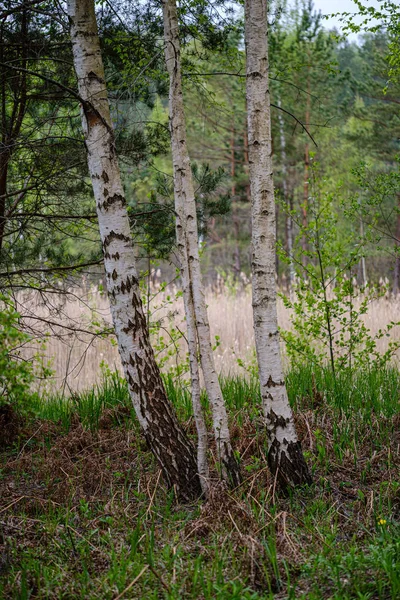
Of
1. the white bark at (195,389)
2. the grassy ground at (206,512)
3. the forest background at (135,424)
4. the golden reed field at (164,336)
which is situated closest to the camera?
the grassy ground at (206,512)

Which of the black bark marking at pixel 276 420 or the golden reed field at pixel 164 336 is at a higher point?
the golden reed field at pixel 164 336

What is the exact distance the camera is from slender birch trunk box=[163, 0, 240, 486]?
3816 mm

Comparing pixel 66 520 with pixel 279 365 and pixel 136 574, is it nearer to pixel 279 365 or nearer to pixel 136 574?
pixel 136 574

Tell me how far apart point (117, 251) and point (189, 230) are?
0.50 meters

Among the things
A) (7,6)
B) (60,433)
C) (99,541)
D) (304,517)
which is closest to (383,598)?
(304,517)

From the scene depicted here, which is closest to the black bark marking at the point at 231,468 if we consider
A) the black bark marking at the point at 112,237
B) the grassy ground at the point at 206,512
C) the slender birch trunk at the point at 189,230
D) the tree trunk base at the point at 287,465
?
the slender birch trunk at the point at 189,230

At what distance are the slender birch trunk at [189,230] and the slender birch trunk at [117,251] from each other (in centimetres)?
33

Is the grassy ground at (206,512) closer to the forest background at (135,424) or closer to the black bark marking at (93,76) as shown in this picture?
the forest background at (135,424)

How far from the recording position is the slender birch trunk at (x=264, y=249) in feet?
12.5

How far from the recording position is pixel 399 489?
378 centimetres

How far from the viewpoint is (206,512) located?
351cm

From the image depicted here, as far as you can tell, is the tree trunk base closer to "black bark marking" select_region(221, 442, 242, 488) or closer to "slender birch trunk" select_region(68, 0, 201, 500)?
"black bark marking" select_region(221, 442, 242, 488)

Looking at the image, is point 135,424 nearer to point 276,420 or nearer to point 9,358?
point 9,358

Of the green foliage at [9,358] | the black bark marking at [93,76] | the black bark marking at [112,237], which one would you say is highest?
the black bark marking at [93,76]
